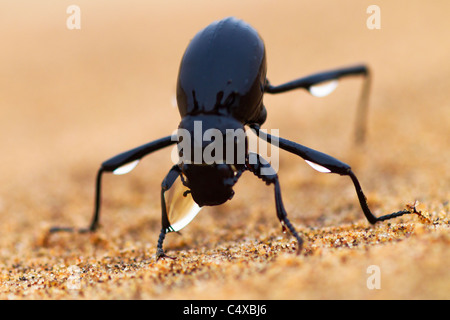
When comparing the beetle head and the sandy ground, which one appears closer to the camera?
the sandy ground

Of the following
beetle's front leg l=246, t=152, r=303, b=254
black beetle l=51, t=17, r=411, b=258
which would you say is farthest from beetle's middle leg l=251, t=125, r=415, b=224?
beetle's front leg l=246, t=152, r=303, b=254

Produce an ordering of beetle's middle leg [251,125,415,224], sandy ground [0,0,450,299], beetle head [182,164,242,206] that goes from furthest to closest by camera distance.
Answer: beetle's middle leg [251,125,415,224], beetle head [182,164,242,206], sandy ground [0,0,450,299]

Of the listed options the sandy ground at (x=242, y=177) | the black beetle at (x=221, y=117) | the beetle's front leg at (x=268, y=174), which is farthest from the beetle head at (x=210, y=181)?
the sandy ground at (x=242, y=177)

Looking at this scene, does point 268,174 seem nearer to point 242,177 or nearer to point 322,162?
point 322,162

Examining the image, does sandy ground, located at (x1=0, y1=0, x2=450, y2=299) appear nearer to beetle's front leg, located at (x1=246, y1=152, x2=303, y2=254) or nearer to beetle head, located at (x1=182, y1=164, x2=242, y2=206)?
beetle's front leg, located at (x1=246, y1=152, x2=303, y2=254)

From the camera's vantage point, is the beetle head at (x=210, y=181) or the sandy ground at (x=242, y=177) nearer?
the sandy ground at (x=242, y=177)

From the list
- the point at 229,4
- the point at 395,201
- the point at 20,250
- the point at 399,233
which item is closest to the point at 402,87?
the point at 395,201

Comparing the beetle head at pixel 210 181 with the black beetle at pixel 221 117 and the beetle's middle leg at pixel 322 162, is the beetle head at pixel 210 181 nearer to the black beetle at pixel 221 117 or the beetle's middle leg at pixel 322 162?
the black beetle at pixel 221 117
